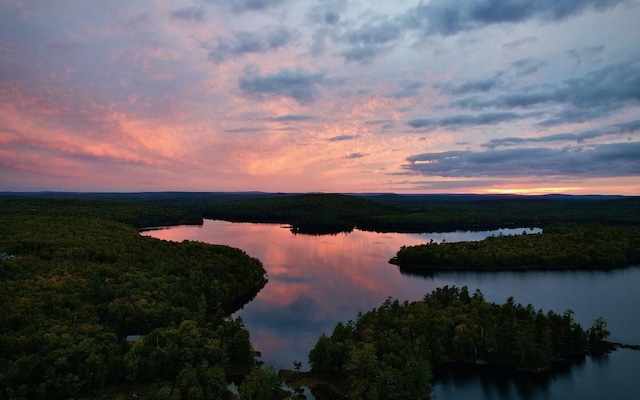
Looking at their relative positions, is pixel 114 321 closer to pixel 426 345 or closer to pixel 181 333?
pixel 181 333

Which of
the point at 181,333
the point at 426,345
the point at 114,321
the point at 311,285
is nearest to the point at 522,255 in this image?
the point at 311,285

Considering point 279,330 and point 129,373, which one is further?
point 279,330

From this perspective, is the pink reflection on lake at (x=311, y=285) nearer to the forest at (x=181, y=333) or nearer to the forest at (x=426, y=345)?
the forest at (x=181, y=333)

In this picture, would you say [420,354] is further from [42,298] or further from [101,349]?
[42,298]

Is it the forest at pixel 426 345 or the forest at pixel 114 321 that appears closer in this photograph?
the forest at pixel 114 321

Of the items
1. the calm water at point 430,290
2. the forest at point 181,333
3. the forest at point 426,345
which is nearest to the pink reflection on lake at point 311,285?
the calm water at point 430,290

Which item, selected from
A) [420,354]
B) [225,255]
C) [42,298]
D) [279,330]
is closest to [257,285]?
[225,255]

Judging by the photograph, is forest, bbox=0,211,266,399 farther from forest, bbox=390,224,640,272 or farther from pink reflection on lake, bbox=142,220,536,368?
forest, bbox=390,224,640,272
